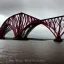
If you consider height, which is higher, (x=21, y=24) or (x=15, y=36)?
(x=21, y=24)

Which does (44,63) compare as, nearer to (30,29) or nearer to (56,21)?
(56,21)

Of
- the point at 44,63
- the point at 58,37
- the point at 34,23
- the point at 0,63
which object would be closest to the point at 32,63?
the point at 44,63

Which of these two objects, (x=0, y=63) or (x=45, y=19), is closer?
(x=0, y=63)

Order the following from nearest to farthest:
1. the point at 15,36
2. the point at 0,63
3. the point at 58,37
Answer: the point at 0,63, the point at 58,37, the point at 15,36

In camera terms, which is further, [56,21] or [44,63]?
[56,21]

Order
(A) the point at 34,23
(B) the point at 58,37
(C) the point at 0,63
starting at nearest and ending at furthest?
(C) the point at 0,63 → (B) the point at 58,37 → (A) the point at 34,23

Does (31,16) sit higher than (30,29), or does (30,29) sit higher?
(31,16)

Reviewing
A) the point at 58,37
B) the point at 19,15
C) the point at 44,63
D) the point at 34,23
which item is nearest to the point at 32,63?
the point at 44,63

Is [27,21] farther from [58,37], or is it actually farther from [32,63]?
[32,63]

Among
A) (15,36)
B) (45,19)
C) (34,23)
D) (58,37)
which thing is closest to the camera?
(58,37)
